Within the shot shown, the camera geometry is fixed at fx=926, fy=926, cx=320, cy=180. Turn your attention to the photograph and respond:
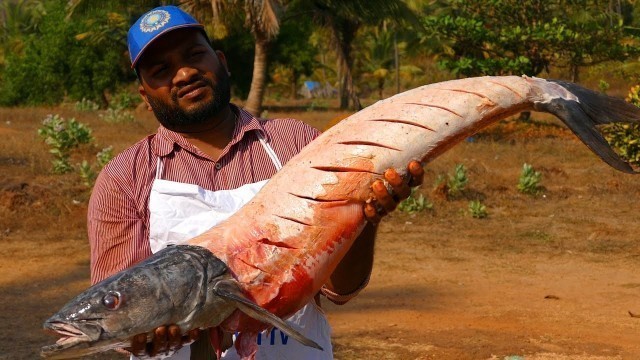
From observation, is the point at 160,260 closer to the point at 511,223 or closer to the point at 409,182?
the point at 409,182

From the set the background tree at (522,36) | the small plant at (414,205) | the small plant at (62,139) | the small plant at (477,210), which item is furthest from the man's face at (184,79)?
the background tree at (522,36)

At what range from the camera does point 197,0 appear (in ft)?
71.8

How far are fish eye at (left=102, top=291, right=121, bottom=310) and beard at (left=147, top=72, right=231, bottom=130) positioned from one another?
2.48 ft

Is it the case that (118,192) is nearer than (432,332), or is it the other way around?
(118,192)

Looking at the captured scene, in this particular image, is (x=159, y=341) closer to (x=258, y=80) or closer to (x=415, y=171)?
(x=415, y=171)

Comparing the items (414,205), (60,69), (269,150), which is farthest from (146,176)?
(60,69)

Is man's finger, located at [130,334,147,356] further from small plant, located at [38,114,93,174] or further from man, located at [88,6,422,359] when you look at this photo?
small plant, located at [38,114,93,174]

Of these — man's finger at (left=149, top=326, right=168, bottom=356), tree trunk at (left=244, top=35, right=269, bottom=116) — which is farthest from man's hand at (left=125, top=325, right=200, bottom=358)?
tree trunk at (left=244, top=35, right=269, bottom=116)

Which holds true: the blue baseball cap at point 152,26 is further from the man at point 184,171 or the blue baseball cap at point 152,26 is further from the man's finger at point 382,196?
the man's finger at point 382,196

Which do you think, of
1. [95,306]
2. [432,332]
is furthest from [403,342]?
[95,306]

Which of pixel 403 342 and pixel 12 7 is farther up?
pixel 12 7

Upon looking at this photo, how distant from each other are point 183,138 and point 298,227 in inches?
22.1

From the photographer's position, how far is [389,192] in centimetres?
279

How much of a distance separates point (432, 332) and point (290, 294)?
4339 mm
